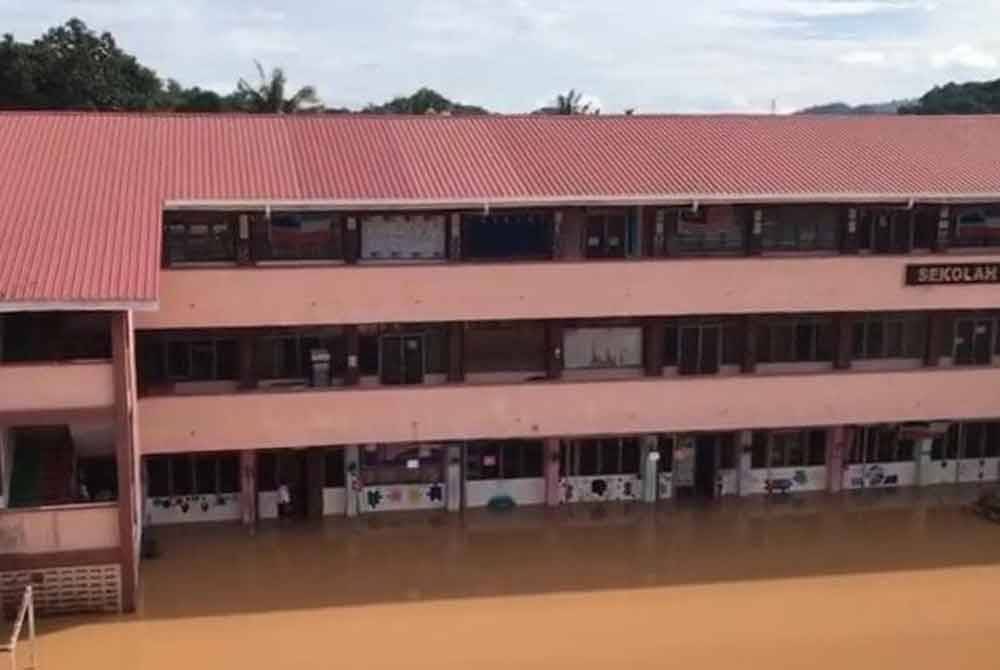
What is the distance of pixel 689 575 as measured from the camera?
2689 cm

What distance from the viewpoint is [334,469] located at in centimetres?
2998

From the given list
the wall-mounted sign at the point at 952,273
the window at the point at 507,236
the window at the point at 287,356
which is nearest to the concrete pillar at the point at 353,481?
the window at the point at 287,356

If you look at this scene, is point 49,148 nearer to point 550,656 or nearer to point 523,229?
point 523,229

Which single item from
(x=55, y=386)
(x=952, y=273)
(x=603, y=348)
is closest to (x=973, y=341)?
(x=952, y=273)

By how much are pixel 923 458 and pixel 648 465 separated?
7.84m

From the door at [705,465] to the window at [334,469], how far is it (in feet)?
30.0

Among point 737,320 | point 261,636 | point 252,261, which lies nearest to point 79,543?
point 261,636

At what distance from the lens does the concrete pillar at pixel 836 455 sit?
32.1 metres

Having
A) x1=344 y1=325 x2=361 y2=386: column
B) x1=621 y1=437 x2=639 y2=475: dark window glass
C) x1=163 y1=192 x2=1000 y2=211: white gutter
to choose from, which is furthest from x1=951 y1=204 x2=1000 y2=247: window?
x1=344 y1=325 x2=361 y2=386: column

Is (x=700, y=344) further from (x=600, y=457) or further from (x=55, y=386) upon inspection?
(x=55, y=386)

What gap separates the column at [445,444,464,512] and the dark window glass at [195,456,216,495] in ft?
18.6

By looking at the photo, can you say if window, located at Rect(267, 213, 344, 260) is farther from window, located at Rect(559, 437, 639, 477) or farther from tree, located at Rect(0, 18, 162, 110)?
tree, located at Rect(0, 18, 162, 110)

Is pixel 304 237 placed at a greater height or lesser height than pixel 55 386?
greater

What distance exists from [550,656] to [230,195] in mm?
11886
